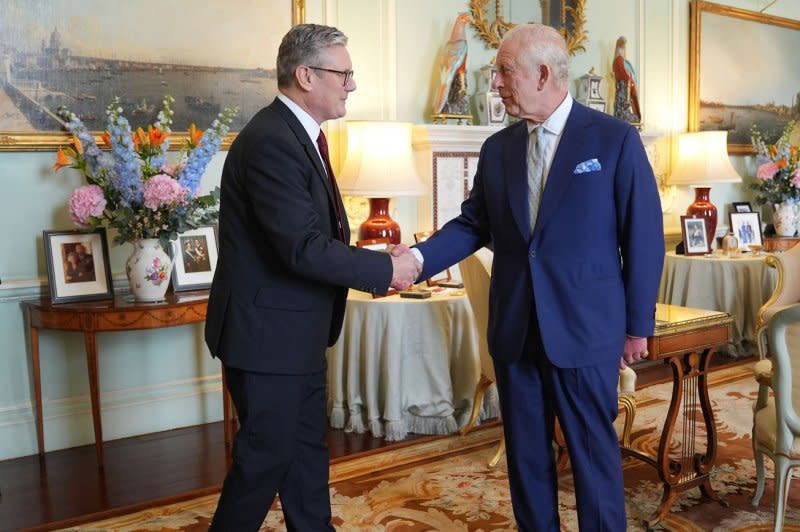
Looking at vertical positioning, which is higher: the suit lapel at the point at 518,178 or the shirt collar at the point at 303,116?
the shirt collar at the point at 303,116

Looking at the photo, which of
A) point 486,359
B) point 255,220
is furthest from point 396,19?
point 255,220

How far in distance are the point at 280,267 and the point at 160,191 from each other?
67.5 inches

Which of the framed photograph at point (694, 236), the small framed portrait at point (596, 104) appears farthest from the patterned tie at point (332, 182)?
the framed photograph at point (694, 236)

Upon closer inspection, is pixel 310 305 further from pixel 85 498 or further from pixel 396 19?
pixel 396 19

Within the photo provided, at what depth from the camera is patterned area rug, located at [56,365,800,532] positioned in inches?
132

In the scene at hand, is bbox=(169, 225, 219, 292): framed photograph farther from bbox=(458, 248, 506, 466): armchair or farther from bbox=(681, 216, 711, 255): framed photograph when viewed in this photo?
bbox=(681, 216, 711, 255): framed photograph

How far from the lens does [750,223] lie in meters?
7.41

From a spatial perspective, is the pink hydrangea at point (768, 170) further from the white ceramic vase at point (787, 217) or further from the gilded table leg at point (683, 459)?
the gilded table leg at point (683, 459)

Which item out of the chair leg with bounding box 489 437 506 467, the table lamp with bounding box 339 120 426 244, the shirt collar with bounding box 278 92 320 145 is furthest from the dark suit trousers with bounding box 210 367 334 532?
the table lamp with bounding box 339 120 426 244

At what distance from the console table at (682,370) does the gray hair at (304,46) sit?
1712 millimetres

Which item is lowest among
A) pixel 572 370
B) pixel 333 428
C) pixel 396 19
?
pixel 333 428

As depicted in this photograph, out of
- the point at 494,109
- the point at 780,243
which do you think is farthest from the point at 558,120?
the point at 780,243

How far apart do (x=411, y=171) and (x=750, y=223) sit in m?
3.99

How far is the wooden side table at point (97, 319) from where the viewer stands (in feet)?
13.1
